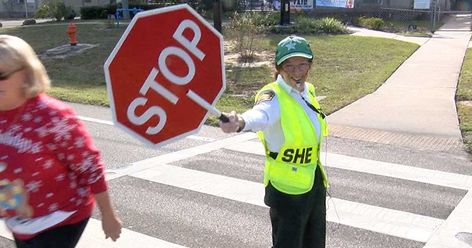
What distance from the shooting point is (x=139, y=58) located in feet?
8.10

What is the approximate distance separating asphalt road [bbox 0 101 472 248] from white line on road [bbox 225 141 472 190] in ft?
0.04

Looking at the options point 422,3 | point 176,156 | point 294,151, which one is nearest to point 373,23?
point 422,3

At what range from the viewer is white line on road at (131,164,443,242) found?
4.91 metres

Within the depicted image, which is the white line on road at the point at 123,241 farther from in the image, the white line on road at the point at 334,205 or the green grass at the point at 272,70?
the green grass at the point at 272,70

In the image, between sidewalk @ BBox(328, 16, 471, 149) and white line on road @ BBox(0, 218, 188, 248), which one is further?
sidewalk @ BBox(328, 16, 471, 149)

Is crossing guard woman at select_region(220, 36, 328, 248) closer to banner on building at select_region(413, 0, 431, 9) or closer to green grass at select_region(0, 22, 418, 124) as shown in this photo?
green grass at select_region(0, 22, 418, 124)

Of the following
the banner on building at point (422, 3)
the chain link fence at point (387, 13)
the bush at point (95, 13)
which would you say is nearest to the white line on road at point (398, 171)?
the chain link fence at point (387, 13)

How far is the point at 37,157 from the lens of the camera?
2381 mm

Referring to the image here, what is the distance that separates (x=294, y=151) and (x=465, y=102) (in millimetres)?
8777

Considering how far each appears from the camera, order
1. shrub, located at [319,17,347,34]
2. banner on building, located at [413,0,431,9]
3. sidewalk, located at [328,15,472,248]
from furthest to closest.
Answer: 1. banner on building, located at [413,0,431,9]
2. shrub, located at [319,17,347,34]
3. sidewalk, located at [328,15,472,248]

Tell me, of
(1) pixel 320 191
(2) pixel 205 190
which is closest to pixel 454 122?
(2) pixel 205 190

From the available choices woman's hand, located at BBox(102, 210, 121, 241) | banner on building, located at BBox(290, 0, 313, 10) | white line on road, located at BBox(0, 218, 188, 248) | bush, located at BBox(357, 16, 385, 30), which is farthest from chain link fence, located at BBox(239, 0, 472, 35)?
woman's hand, located at BBox(102, 210, 121, 241)

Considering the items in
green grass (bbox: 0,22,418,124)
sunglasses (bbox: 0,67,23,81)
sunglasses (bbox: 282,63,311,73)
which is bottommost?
green grass (bbox: 0,22,418,124)

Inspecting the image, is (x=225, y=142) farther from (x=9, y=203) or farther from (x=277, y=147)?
(x=9, y=203)
